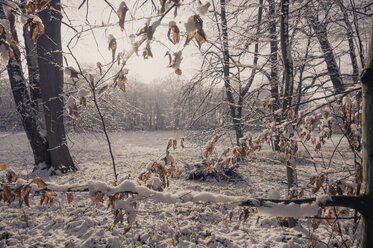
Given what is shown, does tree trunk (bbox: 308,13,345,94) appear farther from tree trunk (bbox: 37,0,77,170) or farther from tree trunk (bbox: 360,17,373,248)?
tree trunk (bbox: 37,0,77,170)

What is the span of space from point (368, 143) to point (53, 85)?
7.90 m

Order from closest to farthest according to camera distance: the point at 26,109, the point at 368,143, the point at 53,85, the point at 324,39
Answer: the point at 368,143 < the point at 324,39 < the point at 53,85 < the point at 26,109

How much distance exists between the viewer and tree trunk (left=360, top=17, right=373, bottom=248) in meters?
1.15

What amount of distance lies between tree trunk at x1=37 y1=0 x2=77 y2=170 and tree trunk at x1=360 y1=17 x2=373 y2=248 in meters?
7.24

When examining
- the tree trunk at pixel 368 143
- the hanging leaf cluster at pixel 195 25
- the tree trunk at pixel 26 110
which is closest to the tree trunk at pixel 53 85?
the tree trunk at pixel 26 110

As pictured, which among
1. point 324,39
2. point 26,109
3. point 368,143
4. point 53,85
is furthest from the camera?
point 26,109

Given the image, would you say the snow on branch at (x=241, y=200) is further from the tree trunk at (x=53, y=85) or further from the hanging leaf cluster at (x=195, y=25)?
the tree trunk at (x=53, y=85)

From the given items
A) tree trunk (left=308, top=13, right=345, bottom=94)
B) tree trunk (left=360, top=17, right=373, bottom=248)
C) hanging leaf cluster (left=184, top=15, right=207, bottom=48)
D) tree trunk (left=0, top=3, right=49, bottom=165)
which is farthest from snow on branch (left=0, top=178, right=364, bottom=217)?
tree trunk (left=0, top=3, right=49, bottom=165)

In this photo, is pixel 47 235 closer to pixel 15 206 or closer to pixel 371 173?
pixel 15 206

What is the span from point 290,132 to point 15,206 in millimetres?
5624

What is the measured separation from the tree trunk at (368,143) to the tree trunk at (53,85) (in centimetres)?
724

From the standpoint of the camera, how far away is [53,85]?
673 centimetres

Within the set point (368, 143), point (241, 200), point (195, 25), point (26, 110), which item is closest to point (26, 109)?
point (26, 110)

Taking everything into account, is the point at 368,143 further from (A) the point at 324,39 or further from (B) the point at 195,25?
(A) the point at 324,39
